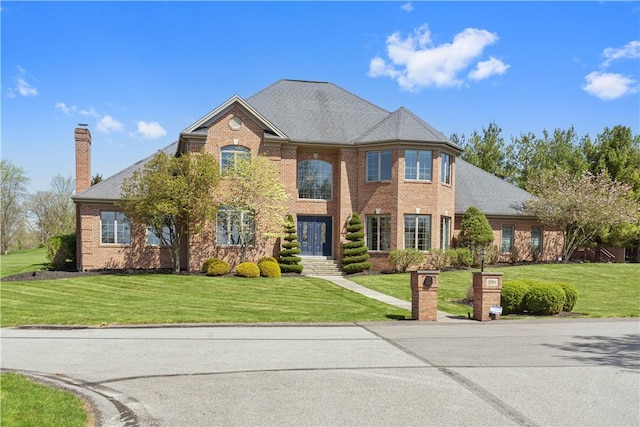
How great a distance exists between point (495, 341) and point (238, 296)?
33.4 feet

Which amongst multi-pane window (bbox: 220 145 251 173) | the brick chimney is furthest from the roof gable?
the brick chimney

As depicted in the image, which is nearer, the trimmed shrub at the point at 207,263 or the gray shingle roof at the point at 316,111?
the trimmed shrub at the point at 207,263

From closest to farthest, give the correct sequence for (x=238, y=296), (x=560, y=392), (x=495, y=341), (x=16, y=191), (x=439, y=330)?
(x=560, y=392) < (x=495, y=341) < (x=439, y=330) < (x=238, y=296) < (x=16, y=191)

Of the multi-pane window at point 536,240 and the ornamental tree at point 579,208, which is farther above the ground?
the ornamental tree at point 579,208

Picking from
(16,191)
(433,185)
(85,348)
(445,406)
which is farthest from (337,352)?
(16,191)

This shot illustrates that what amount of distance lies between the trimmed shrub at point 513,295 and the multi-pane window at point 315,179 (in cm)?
1429

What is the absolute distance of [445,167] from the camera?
90.3 feet

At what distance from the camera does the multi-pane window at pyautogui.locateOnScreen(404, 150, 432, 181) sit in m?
26.3

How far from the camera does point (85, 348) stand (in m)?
9.52

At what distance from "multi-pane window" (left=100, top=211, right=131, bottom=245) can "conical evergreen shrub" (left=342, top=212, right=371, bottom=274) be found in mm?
11539

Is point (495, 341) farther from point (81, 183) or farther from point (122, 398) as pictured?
point (81, 183)

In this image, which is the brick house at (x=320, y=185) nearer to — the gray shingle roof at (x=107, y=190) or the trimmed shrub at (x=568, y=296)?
the gray shingle roof at (x=107, y=190)

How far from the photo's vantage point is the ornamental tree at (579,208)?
95.2 ft

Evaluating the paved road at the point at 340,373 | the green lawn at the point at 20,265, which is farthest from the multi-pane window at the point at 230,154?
the paved road at the point at 340,373
